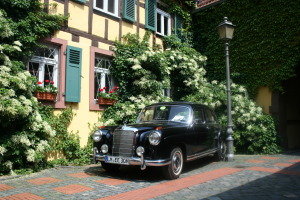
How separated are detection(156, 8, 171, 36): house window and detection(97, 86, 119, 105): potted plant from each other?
422cm

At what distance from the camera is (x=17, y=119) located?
656 cm

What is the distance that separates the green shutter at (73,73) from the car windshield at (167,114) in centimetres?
233

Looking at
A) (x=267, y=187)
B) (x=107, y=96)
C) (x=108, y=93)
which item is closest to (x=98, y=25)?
(x=108, y=93)

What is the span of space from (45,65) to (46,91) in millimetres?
1002

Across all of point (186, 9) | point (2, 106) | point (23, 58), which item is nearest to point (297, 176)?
point (2, 106)

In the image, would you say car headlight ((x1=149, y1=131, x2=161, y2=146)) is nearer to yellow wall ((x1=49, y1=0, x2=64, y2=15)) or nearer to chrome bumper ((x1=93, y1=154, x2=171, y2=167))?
chrome bumper ((x1=93, y1=154, x2=171, y2=167))

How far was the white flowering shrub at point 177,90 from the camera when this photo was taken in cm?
988

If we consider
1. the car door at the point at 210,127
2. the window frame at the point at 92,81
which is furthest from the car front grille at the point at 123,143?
the window frame at the point at 92,81

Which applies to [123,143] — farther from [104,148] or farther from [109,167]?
[109,167]

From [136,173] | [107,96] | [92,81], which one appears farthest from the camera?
[107,96]

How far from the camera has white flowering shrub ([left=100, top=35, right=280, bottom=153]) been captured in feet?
32.4

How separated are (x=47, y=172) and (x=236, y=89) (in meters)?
8.11

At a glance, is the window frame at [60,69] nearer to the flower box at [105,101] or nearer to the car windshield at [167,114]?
the flower box at [105,101]

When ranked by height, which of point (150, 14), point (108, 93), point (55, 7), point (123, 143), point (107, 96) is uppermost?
point (150, 14)
